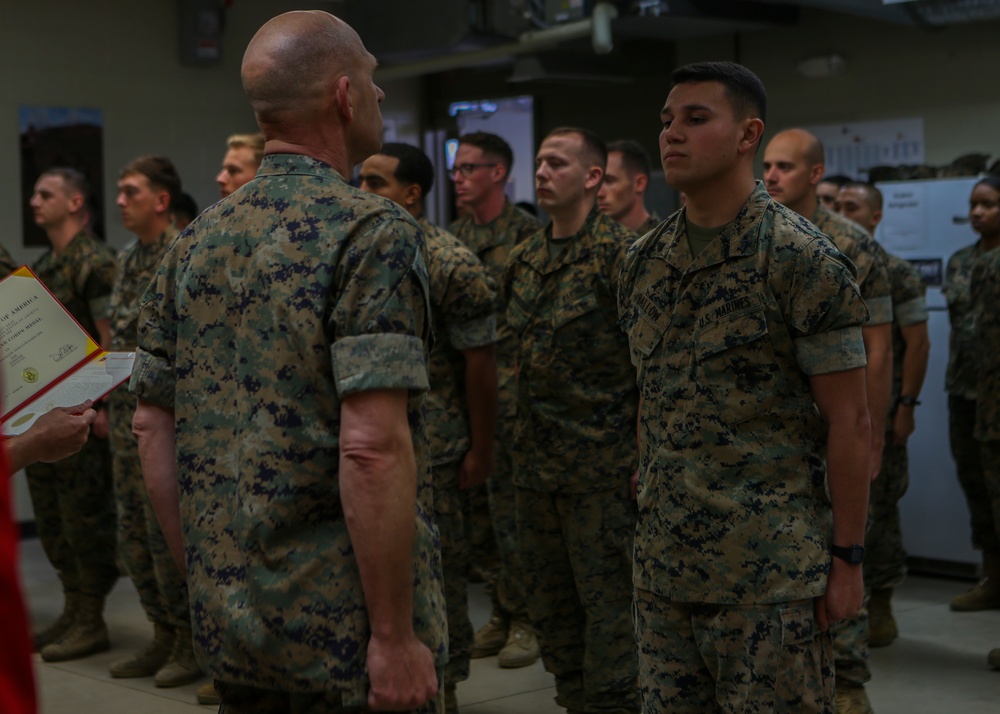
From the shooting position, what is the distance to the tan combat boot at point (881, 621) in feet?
14.8

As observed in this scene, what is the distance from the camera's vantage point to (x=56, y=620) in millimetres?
5039

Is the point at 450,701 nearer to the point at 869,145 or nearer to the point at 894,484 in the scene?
the point at 894,484

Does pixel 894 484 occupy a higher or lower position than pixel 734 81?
lower

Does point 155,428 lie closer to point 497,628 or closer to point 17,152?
point 497,628

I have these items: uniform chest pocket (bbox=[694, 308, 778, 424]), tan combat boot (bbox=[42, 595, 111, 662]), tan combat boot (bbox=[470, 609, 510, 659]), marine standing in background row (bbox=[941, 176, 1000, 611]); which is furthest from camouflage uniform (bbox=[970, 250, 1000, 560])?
tan combat boot (bbox=[42, 595, 111, 662])

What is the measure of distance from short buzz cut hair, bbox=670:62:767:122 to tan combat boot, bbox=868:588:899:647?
9.16 ft

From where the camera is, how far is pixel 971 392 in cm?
525

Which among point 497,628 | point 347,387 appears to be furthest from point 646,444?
point 497,628

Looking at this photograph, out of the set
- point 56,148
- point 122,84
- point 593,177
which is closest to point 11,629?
point 593,177

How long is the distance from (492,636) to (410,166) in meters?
1.94

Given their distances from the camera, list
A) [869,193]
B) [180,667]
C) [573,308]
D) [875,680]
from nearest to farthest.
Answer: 1. [573,308]
2. [875,680]
3. [180,667]
4. [869,193]

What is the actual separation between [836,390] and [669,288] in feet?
1.27

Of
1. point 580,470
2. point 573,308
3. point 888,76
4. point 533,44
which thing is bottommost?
point 580,470

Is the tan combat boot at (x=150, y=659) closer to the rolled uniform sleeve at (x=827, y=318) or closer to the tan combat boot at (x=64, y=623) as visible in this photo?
the tan combat boot at (x=64, y=623)
